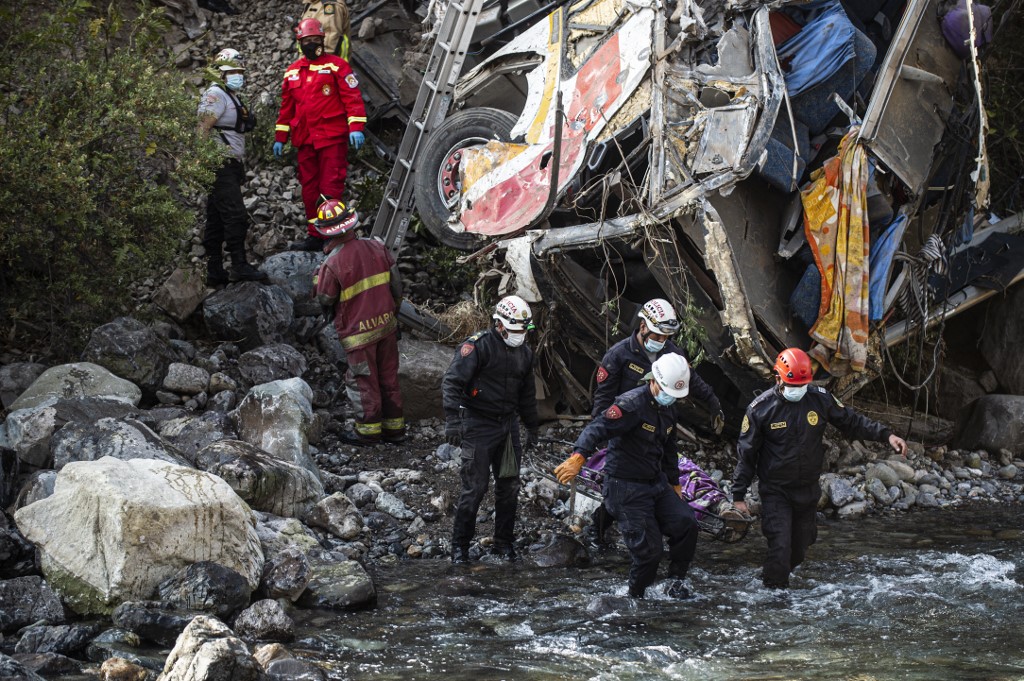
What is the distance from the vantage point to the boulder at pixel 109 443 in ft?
21.8

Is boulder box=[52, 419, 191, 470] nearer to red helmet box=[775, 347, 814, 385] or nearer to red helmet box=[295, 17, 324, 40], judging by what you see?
red helmet box=[775, 347, 814, 385]

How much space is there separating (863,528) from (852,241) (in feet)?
6.87

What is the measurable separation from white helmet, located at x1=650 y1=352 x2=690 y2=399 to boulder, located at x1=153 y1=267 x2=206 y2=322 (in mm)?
5172

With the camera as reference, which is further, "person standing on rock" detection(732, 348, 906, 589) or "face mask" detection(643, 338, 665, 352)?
"face mask" detection(643, 338, 665, 352)

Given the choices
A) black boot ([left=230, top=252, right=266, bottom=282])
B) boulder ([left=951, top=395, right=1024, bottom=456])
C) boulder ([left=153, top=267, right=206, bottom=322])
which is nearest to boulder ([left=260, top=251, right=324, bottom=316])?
black boot ([left=230, top=252, right=266, bottom=282])

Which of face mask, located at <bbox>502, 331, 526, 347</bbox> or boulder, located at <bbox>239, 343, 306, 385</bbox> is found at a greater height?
face mask, located at <bbox>502, 331, 526, 347</bbox>

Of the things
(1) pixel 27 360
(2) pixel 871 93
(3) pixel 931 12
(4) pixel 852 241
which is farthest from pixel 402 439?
(3) pixel 931 12

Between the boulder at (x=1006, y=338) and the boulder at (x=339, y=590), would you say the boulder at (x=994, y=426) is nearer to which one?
the boulder at (x=1006, y=338)

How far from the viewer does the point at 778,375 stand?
20.2 feet

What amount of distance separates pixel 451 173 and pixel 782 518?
14.4 ft

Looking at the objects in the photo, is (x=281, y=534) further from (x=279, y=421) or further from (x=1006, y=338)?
(x=1006, y=338)

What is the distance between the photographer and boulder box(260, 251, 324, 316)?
33.1 feet

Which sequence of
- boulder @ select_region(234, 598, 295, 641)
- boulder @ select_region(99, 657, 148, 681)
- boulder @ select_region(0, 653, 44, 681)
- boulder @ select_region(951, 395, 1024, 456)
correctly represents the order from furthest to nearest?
boulder @ select_region(951, 395, 1024, 456) < boulder @ select_region(234, 598, 295, 641) < boulder @ select_region(99, 657, 148, 681) < boulder @ select_region(0, 653, 44, 681)

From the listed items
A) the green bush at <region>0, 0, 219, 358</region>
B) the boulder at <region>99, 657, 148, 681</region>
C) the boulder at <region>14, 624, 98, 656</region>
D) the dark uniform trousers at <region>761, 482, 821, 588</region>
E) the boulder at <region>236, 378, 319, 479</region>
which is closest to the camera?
the boulder at <region>99, 657, 148, 681</region>
